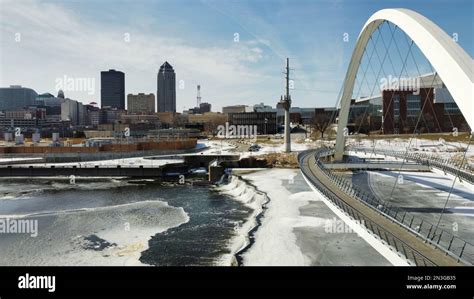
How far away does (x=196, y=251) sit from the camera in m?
19.1

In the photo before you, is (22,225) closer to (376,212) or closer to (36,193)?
(36,193)

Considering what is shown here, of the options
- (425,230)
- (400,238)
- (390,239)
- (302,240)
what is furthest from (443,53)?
(425,230)

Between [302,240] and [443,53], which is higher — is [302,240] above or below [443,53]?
below

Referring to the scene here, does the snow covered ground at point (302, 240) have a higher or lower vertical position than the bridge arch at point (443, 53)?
lower

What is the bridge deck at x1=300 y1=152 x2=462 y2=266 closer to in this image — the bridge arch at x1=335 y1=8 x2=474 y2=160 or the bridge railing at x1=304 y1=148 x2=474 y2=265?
the bridge railing at x1=304 y1=148 x2=474 y2=265

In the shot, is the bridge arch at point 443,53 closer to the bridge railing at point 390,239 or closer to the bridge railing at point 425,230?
the bridge railing at point 390,239

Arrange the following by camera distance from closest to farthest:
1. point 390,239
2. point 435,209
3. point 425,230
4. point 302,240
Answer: point 390,239 → point 302,240 → point 425,230 → point 435,209

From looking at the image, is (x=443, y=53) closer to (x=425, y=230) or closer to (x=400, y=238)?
(x=400, y=238)

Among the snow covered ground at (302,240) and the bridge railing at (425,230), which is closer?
the bridge railing at (425,230)

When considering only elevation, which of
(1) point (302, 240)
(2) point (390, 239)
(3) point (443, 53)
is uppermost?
(3) point (443, 53)

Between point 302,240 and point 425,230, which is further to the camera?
point 425,230

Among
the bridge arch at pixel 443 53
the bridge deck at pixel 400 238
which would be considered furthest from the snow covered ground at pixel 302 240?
the bridge arch at pixel 443 53

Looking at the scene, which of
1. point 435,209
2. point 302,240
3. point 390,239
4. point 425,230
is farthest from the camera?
point 435,209

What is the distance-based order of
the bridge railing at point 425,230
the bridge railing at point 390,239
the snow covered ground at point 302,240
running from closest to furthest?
the bridge railing at point 390,239, the bridge railing at point 425,230, the snow covered ground at point 302,240
